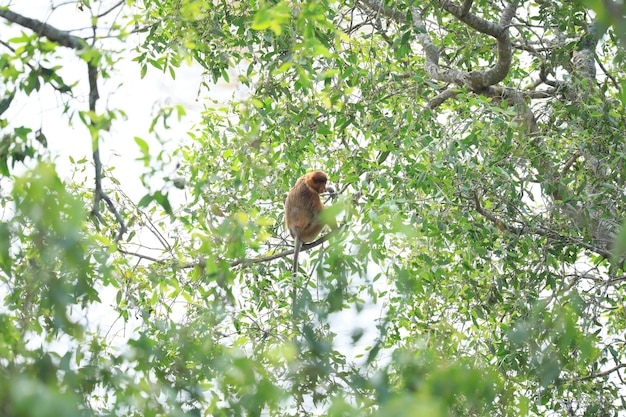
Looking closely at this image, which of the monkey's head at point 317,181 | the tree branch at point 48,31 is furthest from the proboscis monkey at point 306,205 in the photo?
the tree branch at point 48,31

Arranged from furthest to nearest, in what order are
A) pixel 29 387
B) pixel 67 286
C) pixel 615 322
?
1. pixel 615 322
2. pixel 67 286
3. pixel 29 387

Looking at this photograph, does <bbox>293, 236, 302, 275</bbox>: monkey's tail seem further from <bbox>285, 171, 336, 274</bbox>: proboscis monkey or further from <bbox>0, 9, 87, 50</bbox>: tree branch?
<bbox>0, 9, 87, 50</bbox>: tree branch

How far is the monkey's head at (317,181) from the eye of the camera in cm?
541

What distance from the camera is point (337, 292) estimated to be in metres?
2.32

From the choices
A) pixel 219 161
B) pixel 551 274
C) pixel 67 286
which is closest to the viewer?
pixel 67 286

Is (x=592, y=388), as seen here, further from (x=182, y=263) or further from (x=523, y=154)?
(x=182, y=263)

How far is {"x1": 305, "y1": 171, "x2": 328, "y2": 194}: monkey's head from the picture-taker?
213 inches

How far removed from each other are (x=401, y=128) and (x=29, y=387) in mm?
3247

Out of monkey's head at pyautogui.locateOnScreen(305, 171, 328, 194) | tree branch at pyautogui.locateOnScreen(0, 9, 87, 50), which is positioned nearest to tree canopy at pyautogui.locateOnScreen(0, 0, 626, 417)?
tree branch at pyautogui.locateOnScreen(0, 9, 87, 50)

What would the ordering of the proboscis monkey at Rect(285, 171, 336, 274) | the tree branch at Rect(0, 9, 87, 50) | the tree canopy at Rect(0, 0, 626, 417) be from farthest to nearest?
the proboscis monkey at Rect(285, 171, 336, 274), the tree canopy at Rect(0, 0, 626, 417), the tree branch at Rect(0, 9, 87, 50)

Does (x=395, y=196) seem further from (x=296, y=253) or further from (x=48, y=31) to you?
(x=48, y=31)

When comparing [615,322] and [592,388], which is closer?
[592,388]

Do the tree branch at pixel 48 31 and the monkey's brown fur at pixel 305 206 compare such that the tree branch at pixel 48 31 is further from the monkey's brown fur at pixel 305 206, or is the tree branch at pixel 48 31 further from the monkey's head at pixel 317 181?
the monkey's head at pixel 317 181

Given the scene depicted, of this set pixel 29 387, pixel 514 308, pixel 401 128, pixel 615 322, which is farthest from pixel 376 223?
pixel 615 322
